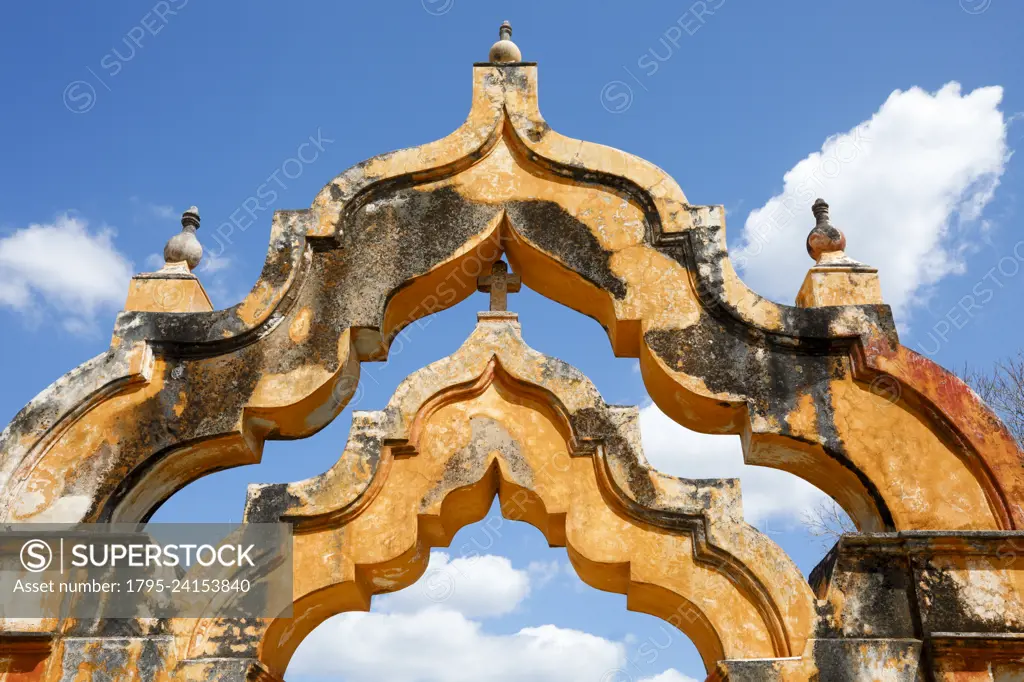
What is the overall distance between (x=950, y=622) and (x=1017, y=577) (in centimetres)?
51

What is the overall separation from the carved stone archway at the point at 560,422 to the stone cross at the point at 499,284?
9 cm

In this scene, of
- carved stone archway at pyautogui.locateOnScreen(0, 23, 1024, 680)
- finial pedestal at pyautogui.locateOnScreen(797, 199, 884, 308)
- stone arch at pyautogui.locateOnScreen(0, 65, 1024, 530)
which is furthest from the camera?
finial pedestal at pyautogui.locateOnScreen(797, 199, 884, 308)

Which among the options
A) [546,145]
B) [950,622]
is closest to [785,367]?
[950,622]

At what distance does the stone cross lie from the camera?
680cm

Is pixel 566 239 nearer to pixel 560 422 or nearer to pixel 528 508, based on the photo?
pixel 560 422

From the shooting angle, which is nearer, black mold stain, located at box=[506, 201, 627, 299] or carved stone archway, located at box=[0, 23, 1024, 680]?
carved stone archway, located at box=[0, 23, 1024, 680]

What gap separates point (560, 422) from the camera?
6.14m

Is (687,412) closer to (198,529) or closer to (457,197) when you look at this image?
(457,197)

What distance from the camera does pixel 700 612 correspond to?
5559 millimetres
